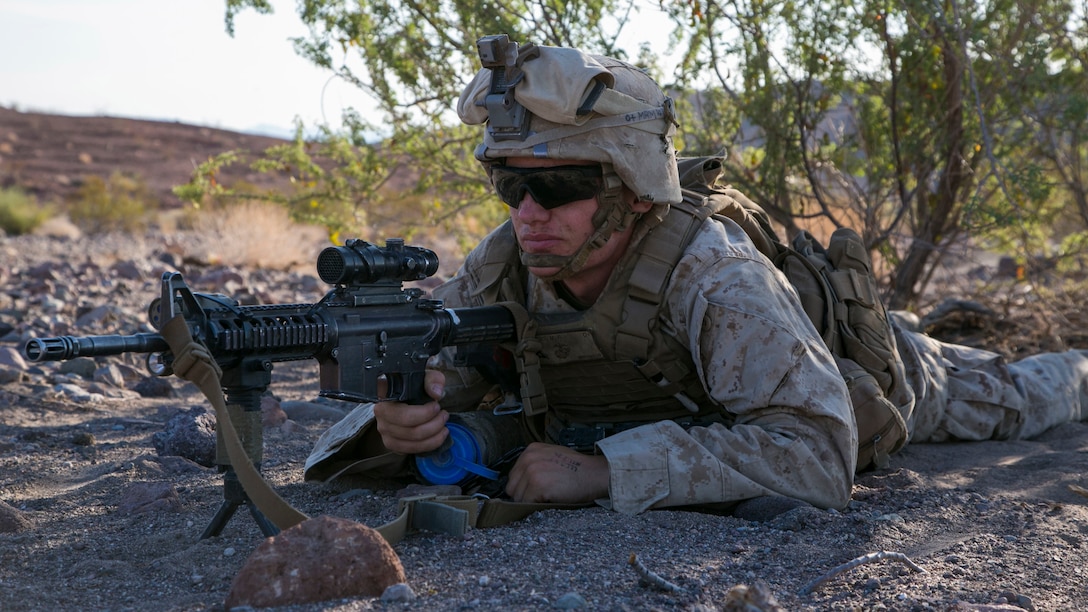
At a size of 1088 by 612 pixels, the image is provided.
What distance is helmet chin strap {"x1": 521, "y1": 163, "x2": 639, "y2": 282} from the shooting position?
338 cm

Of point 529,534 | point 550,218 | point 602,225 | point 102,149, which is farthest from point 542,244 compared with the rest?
point 102,149

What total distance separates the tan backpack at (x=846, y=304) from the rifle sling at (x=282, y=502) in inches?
45.7

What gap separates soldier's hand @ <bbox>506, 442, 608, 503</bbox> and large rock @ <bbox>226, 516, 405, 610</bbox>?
0.83 meters

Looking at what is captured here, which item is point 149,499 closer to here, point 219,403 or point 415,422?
point 415,422

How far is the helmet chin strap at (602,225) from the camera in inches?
133

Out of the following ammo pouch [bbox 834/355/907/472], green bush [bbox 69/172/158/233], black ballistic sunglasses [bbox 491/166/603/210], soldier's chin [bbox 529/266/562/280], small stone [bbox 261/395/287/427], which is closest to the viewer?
black ballistic sunglasses [bbox 491/166/603/210]

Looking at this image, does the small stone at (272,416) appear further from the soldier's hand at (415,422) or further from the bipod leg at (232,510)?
the bipod leg at (232,510)

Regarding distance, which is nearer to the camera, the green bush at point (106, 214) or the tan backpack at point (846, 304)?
the tan backpack at point (846, 304)

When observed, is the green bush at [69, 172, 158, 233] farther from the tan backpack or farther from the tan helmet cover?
the tan helmet cover

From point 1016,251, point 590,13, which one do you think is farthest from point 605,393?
point 1016,251

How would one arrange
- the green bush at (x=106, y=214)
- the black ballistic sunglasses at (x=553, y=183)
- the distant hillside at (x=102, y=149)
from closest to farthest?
the black ballistic sunglasses at (x=553, y=183), the green bush at (x=106, y=214), the distant hillside at (x=102, y=149)

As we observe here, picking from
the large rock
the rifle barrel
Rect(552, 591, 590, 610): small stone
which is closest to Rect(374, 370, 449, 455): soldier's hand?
the large rock

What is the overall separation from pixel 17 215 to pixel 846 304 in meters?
18.7

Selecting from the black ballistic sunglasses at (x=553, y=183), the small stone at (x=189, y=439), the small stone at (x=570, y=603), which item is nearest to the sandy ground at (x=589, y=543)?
the small stone at (x=570, y=603)
